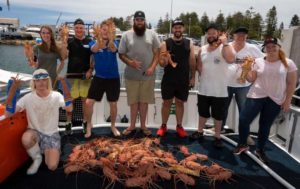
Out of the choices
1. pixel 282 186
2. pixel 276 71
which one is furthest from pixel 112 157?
pixel 276 71

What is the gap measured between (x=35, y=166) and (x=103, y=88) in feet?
4.99

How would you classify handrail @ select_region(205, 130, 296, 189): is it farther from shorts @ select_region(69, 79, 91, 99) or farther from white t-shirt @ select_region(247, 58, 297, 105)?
shorts @ select_region(69, 79, 91, 99)

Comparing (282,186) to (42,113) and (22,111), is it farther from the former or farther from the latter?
(22,111)

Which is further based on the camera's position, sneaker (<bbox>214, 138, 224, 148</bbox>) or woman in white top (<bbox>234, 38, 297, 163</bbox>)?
sneaker (<bbox>214, 138, 224, 148</bbox>)

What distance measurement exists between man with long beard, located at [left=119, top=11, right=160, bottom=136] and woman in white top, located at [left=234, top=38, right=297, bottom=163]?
145 centimetres

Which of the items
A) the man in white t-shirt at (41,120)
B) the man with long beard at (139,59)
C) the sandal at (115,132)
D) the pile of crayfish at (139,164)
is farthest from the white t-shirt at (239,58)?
the man in white t-shirt at (41,120)

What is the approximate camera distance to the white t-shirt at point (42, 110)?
3.41 meters

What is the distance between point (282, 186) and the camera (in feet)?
10.9

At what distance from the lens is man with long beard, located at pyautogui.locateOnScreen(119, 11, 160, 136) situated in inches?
167

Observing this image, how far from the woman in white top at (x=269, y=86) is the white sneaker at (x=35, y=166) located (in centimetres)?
270

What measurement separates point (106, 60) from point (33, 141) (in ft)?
5.12

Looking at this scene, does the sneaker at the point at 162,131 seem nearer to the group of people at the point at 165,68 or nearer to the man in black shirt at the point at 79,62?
the group of people at the point at 165,68

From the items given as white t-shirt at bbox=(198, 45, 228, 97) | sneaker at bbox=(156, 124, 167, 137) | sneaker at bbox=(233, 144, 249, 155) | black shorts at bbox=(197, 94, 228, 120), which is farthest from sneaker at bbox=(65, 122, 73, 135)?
sneaker at bbox=(233, 144, 249, 155)

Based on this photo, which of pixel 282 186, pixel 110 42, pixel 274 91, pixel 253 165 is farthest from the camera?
pixel 110 42
